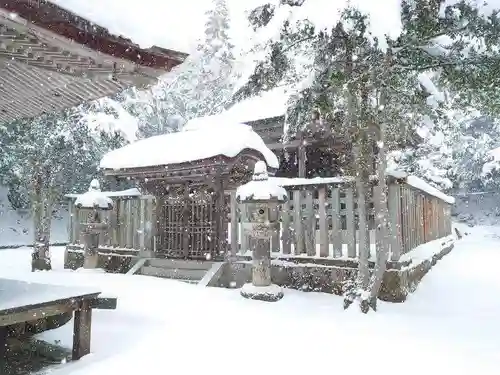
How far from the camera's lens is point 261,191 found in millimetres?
6938

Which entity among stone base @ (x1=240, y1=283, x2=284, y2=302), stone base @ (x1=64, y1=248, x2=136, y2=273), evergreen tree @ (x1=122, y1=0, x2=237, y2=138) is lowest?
stone base @ (x1=240, y1=283, x2=284, y2=302)

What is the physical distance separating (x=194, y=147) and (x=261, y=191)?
2.02 m

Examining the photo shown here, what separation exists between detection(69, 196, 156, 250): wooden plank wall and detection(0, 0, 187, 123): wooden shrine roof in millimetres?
4981

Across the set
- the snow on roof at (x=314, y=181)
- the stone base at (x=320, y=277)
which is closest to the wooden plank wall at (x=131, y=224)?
the stone base at (x=320, y=277)

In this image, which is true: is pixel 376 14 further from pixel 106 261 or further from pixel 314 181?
pixel 106 261

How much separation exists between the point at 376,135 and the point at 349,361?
Answer: 3.32 metres

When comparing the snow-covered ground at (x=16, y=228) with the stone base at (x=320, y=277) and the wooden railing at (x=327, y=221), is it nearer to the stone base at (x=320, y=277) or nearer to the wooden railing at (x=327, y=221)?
the stone base at (x=320, y=277)

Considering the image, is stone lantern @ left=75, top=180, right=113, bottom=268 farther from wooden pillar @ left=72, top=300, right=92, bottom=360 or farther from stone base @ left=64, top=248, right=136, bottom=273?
wooden pillar @ left=72, top=300, right=92, bottom=360

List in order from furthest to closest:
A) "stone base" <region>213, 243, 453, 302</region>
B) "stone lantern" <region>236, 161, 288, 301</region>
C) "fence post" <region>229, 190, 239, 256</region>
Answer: "fence post" <region>229, 190, 239, 256</region>
"stone lantern" <region>236, 161, 288, 301</region>
"stone base" <region>213, 243, 453, 302</region>

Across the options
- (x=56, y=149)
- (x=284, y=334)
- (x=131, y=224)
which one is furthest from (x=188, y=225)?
(x=56, y=149)

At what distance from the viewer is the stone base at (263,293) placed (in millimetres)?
6746

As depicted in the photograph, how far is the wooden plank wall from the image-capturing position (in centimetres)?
974

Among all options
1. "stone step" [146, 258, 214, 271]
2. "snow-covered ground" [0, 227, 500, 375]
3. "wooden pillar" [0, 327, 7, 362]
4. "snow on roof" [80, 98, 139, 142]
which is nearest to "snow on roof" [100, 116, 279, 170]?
"stone step" [146, 258, 214, 271]

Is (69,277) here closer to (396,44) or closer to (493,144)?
(396,44)
